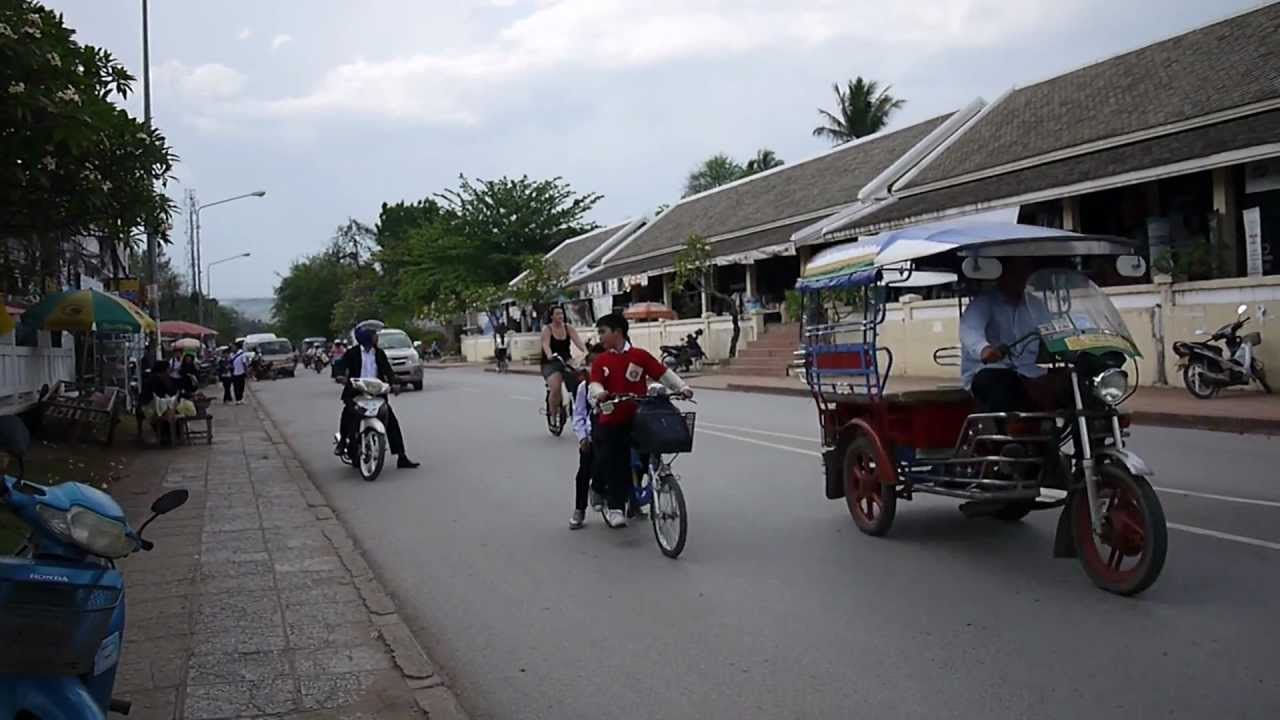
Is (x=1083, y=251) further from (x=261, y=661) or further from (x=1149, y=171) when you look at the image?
(x=1149, y=171)

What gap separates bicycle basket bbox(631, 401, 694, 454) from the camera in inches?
273

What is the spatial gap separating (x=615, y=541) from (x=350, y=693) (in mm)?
3246

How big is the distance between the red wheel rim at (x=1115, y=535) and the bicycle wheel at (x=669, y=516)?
7.84 feet

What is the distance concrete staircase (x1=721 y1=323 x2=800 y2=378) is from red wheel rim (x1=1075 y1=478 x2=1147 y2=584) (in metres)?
21.3

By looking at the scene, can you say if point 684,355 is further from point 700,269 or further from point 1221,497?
point 1221,497

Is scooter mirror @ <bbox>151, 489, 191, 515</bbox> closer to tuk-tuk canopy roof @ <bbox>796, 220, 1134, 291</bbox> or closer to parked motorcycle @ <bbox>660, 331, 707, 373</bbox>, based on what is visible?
tuk-tuk canopy roof @ <bbox>796, 220, 1134, 291</bbox>

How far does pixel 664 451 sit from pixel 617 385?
79 cm

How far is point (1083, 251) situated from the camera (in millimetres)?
6414

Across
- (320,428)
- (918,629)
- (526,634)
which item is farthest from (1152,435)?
(320,428)

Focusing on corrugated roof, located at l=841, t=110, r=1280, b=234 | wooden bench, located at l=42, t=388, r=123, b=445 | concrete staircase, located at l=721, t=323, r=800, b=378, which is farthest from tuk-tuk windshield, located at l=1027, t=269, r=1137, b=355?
concrete staircase, located at l=721, t=323, r=800, b=378

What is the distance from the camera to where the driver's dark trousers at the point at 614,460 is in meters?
7.62

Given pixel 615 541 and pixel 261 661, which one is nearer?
pixel 261 661

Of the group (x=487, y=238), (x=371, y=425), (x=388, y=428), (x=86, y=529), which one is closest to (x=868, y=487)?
(x=86, y=529)

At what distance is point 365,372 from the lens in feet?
39.2
